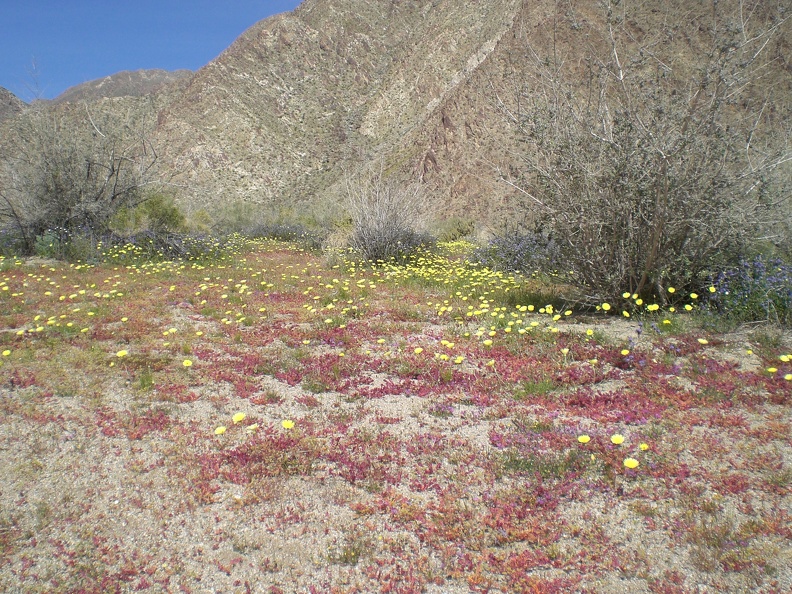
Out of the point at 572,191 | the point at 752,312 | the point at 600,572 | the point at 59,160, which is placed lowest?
the point at 600,572

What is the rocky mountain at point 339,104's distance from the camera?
29453 mm

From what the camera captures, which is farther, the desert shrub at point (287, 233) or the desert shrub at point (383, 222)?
the desert shrub at point (287, 233)

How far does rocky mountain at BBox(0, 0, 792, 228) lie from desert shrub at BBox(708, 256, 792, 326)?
18.8m

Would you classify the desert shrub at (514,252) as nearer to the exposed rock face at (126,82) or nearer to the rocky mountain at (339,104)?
the rocky mountain at (339,104)

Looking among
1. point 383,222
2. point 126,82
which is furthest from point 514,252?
point 126,82

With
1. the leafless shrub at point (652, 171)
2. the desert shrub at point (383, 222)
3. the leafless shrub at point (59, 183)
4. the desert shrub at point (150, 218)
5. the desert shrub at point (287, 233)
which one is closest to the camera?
the leafless shrub at point (652, 171)

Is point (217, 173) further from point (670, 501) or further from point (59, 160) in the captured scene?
point (670, 501)

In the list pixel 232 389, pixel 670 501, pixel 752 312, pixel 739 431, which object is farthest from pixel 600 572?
pixel 752 312

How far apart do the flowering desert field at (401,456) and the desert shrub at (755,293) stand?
25cm

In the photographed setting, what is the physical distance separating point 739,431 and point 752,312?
262 cm

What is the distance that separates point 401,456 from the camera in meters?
3.57

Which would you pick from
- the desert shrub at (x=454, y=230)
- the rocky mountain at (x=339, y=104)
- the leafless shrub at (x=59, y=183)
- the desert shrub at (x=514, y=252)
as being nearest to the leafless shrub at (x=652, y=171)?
the desert shrub at (x=514, y=252)

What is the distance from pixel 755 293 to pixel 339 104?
51749 millimetres

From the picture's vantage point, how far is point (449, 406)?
14.1 ft
